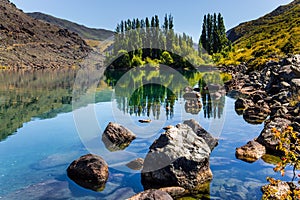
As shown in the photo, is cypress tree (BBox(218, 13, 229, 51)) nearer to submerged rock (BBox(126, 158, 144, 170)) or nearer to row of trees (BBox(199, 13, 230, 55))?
row of trees (BBox(199, 13, 230, 55))

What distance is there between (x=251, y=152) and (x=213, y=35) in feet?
487

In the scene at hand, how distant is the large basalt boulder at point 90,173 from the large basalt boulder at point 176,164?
272cm

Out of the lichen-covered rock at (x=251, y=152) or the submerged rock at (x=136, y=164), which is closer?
the submerged rock at (x=136, y=164)

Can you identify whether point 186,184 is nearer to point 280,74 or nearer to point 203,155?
point 203,155

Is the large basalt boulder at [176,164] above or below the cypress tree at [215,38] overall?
below

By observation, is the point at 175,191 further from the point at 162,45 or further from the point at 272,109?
the point at 162,45

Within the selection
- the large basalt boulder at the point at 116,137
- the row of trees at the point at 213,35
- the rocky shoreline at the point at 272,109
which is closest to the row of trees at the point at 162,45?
the row of trees at the point at 213,35

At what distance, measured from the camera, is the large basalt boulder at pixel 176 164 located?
1757 cm

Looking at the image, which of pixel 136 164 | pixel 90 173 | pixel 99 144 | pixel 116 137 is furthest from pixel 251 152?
pixel 99 144

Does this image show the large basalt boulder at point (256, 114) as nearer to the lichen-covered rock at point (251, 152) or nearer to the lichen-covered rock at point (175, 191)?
the lichen-covered rock at point (251, 152)

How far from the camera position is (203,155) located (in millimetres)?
18609

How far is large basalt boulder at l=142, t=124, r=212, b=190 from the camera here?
17.6m

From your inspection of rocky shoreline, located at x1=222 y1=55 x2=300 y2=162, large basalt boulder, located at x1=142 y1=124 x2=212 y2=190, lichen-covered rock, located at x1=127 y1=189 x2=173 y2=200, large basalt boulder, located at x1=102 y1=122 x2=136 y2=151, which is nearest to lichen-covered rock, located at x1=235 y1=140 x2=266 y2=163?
rocky shoreline, located at x1=222 y1=55 x2=300 y2=162

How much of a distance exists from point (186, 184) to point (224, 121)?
18.9 metres
